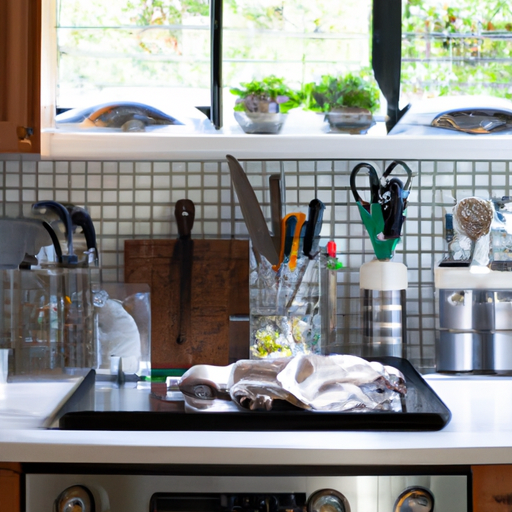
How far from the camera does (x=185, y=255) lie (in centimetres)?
145

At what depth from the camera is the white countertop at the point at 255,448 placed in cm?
87

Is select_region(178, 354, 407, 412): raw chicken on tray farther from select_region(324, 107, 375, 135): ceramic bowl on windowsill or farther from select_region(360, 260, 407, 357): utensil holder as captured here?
select_region(324, 107, 375, 135): ceramic bowl on windowsill

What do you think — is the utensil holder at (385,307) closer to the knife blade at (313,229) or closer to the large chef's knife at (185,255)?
the knife blade at (313,229)

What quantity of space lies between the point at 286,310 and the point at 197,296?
0.21m

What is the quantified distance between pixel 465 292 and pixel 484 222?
0.16 meters

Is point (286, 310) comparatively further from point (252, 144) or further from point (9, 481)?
point (9, 481)

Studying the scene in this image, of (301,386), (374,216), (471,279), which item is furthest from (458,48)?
(301,386)

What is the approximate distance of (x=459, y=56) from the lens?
4.24 feet

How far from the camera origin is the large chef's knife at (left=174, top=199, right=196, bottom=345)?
4.70 ft

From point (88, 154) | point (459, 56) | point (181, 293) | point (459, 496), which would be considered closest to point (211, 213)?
point (181, 293)

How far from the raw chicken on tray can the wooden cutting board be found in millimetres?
259

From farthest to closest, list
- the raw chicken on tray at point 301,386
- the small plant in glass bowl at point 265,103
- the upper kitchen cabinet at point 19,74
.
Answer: the small plant in glass bowl at point 265,103 < the upper kitchen cabinet at point 19,74 < the raw chicken on tray at point 301,386

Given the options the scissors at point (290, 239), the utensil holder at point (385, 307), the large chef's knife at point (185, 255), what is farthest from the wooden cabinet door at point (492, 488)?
the large chef's knife at point (185, 255)

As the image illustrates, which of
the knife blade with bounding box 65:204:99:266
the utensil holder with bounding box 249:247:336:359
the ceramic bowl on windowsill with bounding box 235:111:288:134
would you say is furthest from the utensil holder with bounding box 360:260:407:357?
the knife blade with bounding box 65:204:99:266
